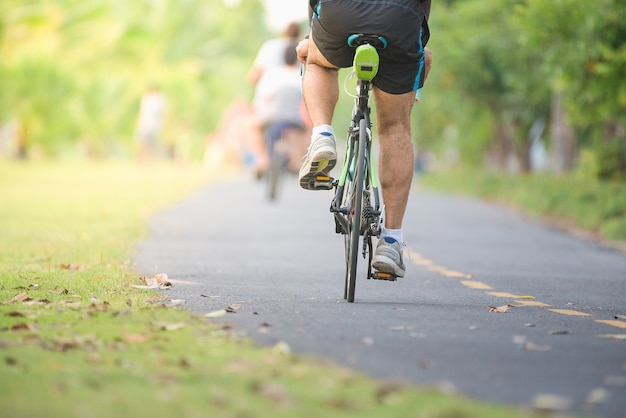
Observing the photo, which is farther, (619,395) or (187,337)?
(187,337)

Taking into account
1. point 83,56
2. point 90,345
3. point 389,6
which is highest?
point 83,56

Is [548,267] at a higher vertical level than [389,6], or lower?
lower

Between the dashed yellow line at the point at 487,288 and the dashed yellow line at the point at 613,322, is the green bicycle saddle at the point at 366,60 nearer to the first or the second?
the dashed yellow line at the point at 487,288

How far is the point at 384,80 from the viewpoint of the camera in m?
7.64

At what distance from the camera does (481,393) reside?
464cm

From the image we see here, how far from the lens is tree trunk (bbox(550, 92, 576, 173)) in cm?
2481

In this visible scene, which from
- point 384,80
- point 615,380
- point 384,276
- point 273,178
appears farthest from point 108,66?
point 615,380

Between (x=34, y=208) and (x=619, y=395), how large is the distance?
40.7 ft

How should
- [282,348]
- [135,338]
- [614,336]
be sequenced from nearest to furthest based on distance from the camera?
1. [282,348]
2. [135,338]
3. [614,336]

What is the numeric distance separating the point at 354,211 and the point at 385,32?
93 centimetres

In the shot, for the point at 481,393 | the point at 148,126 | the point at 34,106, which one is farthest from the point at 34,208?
the point at 34,106

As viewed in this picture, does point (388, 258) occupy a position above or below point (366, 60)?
below

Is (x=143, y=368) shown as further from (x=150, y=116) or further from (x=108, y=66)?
(x=108, y=66)

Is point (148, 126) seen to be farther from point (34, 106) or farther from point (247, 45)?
point (247, 45)
